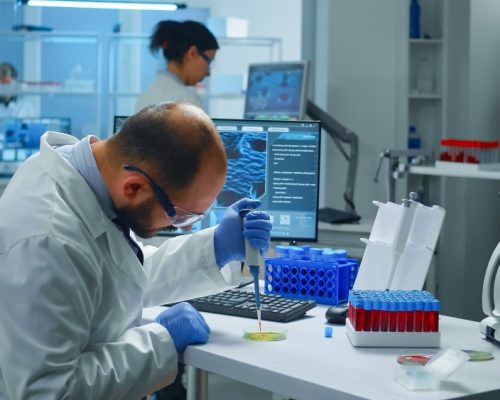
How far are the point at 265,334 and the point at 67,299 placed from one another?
523 millimetres

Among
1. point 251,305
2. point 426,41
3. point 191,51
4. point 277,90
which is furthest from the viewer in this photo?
point 426,41

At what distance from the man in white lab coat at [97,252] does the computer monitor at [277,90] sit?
321 centimetres

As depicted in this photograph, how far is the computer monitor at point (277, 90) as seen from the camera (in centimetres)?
492

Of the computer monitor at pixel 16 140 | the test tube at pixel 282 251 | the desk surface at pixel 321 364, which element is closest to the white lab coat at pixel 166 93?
the test tube at pixel 282 251

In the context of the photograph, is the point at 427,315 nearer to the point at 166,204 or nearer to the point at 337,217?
the point at 166,204

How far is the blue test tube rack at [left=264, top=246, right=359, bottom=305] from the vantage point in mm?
2178

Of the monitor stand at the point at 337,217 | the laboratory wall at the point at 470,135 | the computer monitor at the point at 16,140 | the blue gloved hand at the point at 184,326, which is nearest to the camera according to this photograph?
the blue gloved hand at the point at 184,326

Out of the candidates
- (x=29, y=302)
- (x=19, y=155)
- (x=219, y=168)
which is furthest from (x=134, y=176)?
(x=19, y=155)

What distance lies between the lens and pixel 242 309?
2059mm

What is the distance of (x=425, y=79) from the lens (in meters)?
5.34

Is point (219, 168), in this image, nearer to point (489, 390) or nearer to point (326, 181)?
point (489, 390)

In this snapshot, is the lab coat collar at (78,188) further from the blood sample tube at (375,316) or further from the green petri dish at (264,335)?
the blood sample tube at (375,316)

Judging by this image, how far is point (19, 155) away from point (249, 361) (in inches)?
203

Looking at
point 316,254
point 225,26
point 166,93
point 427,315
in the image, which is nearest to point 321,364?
point 427,315
